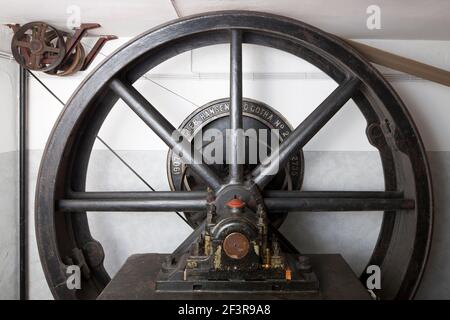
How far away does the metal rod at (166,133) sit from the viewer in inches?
70.3

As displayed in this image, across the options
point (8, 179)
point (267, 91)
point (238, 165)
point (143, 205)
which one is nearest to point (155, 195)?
point (143, 205)

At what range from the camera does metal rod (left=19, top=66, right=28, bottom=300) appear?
2.33 meters

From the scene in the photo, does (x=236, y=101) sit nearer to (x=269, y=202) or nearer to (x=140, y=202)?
(x=269, y=202)

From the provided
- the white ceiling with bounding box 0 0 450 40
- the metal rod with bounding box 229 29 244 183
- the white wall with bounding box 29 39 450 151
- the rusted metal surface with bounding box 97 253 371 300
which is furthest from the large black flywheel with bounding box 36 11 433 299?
the white wall with bounding box 29 39 450 151

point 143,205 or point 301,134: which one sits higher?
point 301,134

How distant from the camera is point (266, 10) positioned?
1938mm

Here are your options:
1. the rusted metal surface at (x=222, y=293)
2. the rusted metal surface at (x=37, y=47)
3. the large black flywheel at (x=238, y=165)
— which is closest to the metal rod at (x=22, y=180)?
the rusted metal surface at (x=37, y=47)

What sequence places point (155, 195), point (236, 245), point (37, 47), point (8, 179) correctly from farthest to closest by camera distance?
point (8, 179) < point (37, 47) < point (155, 195) < point (236, 245)

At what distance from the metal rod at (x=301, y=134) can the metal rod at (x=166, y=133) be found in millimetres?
220

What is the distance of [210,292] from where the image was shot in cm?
144

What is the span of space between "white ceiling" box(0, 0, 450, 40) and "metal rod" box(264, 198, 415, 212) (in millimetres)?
924

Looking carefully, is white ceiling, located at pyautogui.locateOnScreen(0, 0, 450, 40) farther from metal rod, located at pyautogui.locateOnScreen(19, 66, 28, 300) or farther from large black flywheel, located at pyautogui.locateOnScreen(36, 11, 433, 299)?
metal rod, located at pyautogui.locateOnScreen(19, 66, 28, 300)

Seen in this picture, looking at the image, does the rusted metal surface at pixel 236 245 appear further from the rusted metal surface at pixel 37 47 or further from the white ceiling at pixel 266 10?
the rusted metal surface at pixel 37 47

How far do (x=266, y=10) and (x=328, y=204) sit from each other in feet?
3.42
